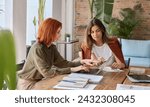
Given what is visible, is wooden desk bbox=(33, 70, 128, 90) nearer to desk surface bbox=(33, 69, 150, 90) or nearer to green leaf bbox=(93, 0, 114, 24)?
desk surface bbox=(33, 69, 150, 90)

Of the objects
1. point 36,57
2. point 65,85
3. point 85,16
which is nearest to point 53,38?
point 36,57

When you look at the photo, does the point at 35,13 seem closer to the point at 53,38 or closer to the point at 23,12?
the point at 23,12

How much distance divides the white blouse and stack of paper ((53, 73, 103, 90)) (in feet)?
2.78


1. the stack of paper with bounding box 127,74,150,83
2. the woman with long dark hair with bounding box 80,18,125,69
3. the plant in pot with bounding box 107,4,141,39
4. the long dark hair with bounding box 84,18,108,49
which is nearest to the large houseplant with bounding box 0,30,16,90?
the stack of paper with bounding box 127,74,150,83

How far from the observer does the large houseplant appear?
79cm

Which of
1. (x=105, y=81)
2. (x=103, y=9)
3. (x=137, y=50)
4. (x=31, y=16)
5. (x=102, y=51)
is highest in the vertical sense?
(x=103, y=9)

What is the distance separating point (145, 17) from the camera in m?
6.59

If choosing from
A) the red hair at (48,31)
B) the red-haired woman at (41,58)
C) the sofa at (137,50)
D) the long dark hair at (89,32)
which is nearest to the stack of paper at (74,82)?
the red-haired woman at (41,58)

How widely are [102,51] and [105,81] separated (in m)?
1.01

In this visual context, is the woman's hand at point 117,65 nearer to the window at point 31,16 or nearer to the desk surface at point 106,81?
the desk surface at point 106,81

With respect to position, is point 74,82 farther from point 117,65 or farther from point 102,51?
point 102,51

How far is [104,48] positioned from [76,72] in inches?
34.1

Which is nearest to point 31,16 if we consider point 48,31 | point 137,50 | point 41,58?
point 137,50

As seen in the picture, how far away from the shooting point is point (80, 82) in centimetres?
192
